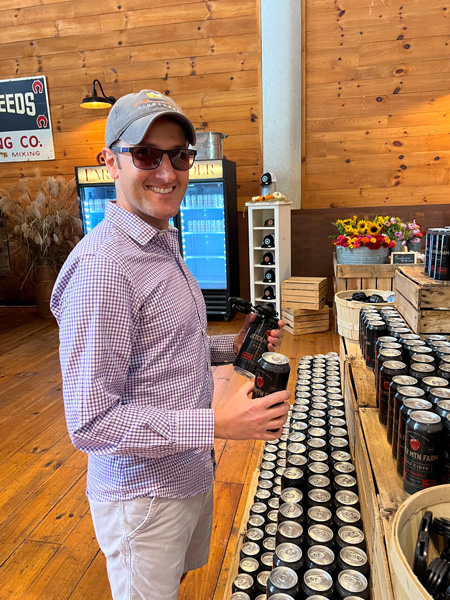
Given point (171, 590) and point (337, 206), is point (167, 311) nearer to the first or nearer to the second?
point (171, 590)

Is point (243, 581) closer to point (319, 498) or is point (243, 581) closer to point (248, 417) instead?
point (319, 498)

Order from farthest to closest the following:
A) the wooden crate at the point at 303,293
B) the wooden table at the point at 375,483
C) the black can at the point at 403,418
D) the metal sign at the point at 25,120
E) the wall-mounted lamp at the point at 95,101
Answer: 1. the metal sign at the point at 25,120
2. the wall-mounted lamp at the point at 95,101
3. the wooden crate at the point at 303,293
4. the black can at the point at 403,418
5. the wooden table at the point at 375,483

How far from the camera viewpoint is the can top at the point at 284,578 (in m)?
1.07

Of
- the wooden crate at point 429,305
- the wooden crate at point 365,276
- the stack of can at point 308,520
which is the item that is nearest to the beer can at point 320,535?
the stack of can at point 308,520

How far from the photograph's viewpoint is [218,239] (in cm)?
597

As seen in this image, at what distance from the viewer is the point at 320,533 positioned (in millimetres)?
1224

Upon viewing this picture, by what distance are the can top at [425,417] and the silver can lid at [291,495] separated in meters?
0.56

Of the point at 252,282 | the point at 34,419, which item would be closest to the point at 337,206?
the point at 252,282

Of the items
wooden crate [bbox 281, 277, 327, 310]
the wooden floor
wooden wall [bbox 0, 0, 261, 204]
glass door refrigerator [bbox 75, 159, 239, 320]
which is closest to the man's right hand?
the wooden floor

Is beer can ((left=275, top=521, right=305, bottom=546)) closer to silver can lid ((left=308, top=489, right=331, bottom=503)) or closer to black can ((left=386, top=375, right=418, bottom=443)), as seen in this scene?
silver can lid ((left=308, top=489, right=331, bottom=503))

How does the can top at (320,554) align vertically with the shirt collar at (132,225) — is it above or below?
below

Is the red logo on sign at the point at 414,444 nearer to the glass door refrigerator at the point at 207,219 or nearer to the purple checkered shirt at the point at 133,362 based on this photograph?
the purple checkered shirt at the point at 133,362

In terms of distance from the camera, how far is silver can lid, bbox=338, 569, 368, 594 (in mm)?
1059

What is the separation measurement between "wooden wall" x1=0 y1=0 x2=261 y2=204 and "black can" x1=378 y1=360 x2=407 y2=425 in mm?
5088
